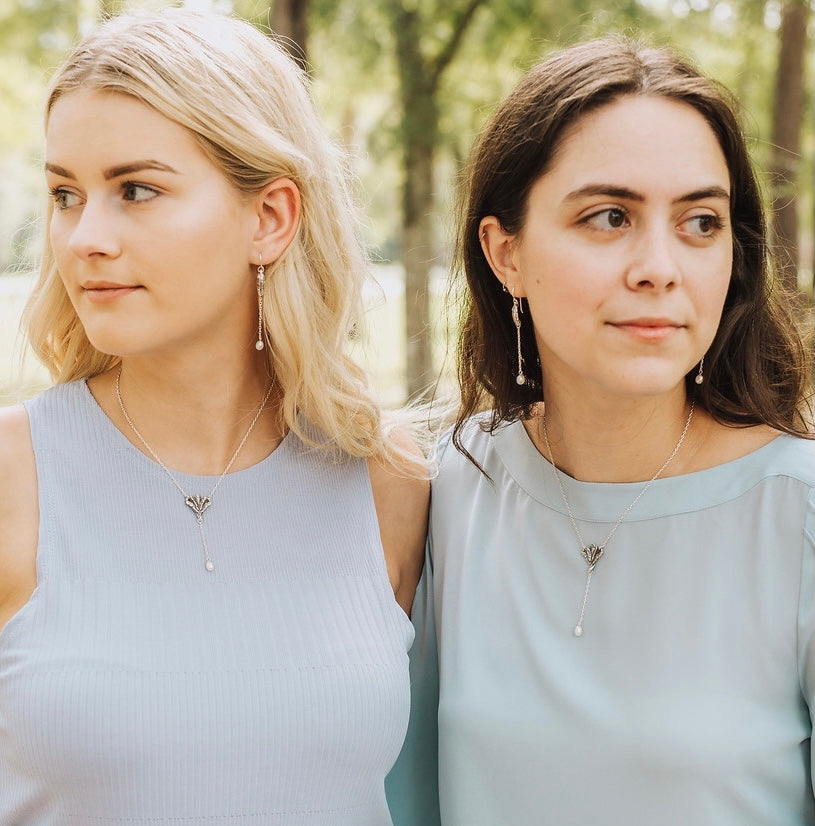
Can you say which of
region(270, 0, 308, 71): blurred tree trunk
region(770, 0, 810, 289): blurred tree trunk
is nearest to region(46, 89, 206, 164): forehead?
region(270, 0, 308, 71): blurred tree trunk

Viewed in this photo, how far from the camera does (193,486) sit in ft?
8.75

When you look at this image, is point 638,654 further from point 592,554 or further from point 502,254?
point 502,254

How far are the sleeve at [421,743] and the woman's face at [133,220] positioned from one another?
90 cm

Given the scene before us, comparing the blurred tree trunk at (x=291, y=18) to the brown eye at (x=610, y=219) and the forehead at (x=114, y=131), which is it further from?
the brown eye at (x=610, y=219)

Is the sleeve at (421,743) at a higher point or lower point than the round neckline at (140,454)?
lower

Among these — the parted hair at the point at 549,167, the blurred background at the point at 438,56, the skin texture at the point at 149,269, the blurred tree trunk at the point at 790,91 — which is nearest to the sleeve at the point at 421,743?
the parted hair at the point at 549,167

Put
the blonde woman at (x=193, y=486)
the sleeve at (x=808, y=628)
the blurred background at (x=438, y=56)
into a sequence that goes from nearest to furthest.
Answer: the sleeve at (x=808, y=628) < the blonde woman at (x=193, y=486) < the blurred background at (x=438, y=56)

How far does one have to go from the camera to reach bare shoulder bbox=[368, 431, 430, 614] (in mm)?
2836

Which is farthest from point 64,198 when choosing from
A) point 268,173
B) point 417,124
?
point 417,124

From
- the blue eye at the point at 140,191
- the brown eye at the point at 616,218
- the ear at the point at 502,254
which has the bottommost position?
the ear at the point at 502,254

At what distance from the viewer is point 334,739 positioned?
Answer: 2.46m

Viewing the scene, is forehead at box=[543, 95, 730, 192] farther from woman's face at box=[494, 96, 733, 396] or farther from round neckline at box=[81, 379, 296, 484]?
round neckline at box=[81, 379, 296, 484]

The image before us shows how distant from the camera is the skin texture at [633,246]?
231 cm

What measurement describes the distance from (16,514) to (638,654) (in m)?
1.31
